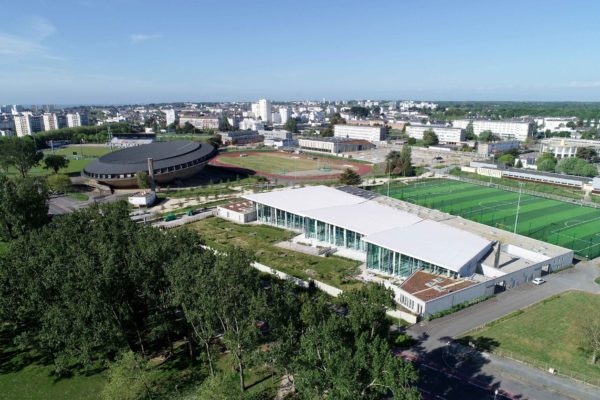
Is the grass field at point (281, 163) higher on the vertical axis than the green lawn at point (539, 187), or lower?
higher

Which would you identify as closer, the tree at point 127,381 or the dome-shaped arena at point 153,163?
the tree at point 127,381

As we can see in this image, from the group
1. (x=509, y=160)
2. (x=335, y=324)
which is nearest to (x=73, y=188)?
(x=335, y=324)

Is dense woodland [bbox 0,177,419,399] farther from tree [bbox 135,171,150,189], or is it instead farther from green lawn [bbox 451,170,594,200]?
green lawn [bbox 451,170,594,200]

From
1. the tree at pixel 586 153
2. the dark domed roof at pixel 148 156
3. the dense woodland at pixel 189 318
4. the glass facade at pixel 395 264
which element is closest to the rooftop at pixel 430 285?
the glass facade at pixel 395 264

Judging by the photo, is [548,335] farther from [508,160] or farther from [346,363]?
[508,160]

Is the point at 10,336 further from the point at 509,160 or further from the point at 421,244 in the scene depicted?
the point at 509,160

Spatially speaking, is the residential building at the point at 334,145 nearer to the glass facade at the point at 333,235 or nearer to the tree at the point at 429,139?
the tree at the point at 429,139

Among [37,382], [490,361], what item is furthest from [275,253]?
[37,382]
